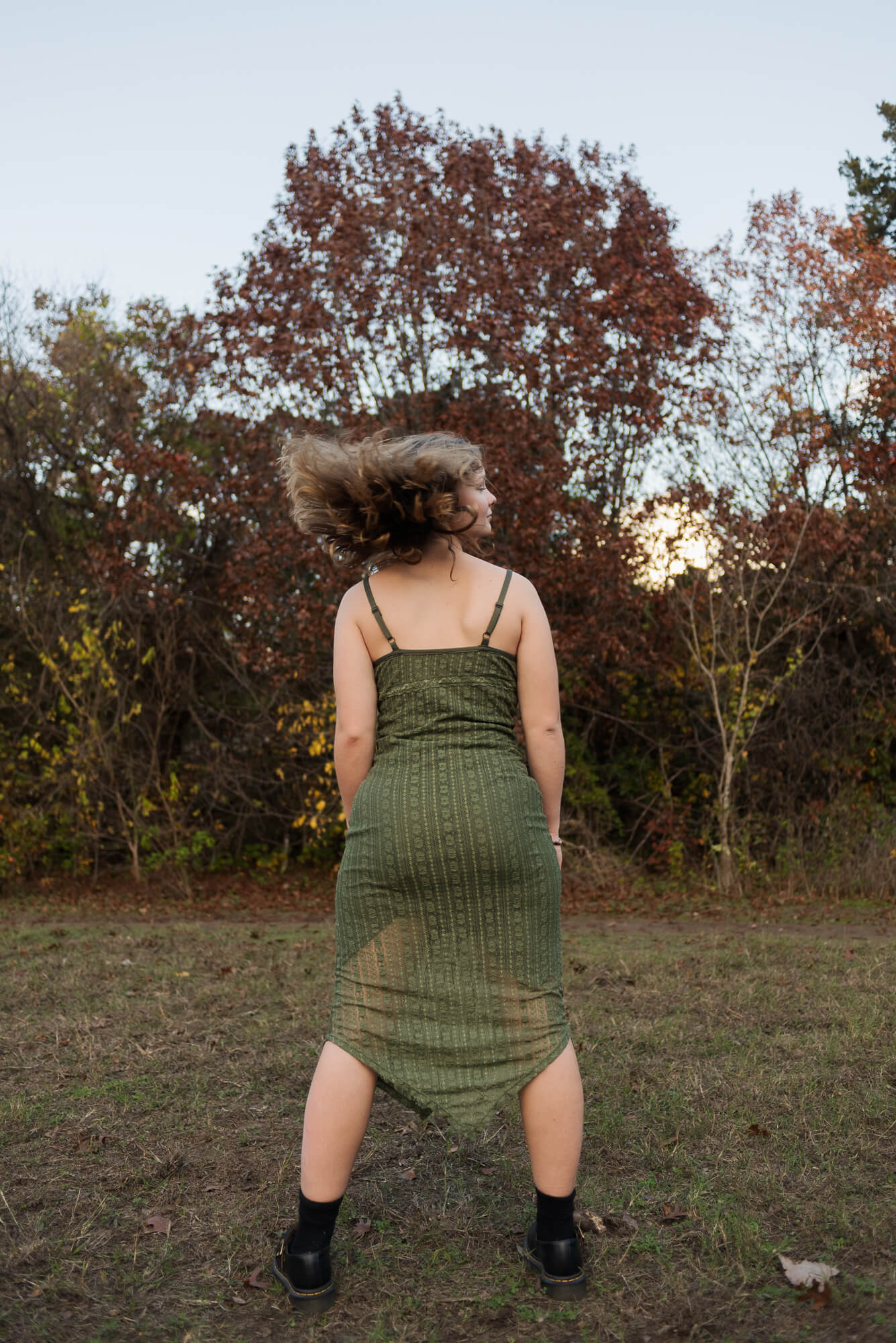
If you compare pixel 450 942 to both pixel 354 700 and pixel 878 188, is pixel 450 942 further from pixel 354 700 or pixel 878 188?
pixel 878 188

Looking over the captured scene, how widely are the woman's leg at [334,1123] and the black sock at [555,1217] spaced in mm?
439

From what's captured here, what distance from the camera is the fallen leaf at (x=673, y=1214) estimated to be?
2865 millimetres

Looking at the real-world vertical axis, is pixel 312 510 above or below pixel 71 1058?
above

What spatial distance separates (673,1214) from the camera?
289 centimetres

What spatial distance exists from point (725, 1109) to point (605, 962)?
2659 millimetres

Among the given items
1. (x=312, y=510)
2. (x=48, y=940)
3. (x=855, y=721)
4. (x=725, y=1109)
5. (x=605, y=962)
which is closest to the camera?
(x=312, y=510)

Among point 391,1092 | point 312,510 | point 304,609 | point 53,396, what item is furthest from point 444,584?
point 53,396

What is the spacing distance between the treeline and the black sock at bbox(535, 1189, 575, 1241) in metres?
7.23

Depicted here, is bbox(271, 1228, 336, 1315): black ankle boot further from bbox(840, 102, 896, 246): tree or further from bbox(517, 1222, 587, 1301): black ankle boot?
bbox(840, 102, 896, 246): tree

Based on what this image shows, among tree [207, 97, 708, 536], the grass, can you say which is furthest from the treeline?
the grass

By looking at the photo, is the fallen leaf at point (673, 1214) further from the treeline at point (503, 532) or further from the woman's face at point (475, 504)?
the treeline at point (503, 532)

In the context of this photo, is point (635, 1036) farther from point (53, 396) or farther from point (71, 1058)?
point (53, 396)

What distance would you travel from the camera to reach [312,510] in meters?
2.61

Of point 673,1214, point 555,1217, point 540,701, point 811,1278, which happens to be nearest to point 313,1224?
point 555,1217
